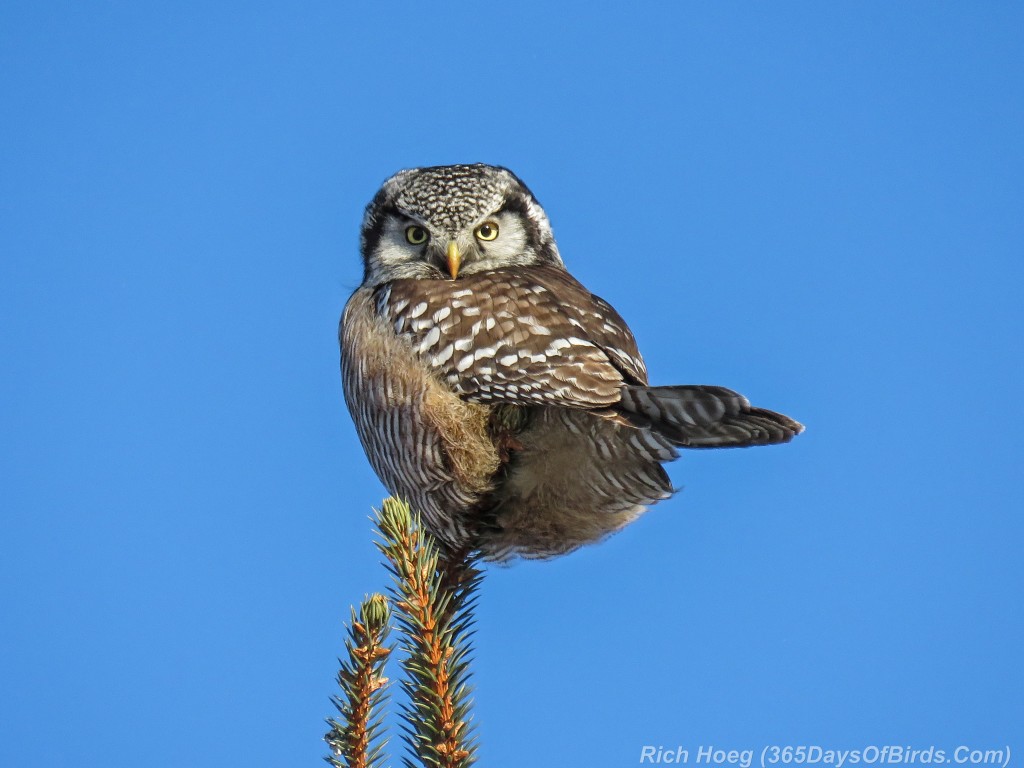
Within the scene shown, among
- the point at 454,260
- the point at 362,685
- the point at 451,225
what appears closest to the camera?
the point at 362,685

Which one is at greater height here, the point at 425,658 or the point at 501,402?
the point at 501,402

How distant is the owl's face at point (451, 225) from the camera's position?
4273 mm

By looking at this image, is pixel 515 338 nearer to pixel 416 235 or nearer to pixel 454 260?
pixel 454 260

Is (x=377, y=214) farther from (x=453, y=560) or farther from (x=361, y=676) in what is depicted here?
(x=361, y=676)

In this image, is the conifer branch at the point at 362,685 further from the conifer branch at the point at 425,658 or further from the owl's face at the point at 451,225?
the owl's face at the point at 451,225

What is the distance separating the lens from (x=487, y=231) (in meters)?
4.45

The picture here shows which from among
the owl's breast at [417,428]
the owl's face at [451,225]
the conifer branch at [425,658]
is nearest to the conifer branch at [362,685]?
the conifer branch at [425,658]

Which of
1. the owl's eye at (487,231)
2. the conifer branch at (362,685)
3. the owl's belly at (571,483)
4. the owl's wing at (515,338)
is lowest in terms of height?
the conifer branch at (362,685)

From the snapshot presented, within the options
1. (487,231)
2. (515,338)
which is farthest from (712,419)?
(487,231)

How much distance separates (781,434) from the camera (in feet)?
8.66

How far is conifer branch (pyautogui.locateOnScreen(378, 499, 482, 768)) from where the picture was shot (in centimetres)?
266

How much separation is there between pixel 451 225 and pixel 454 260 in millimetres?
191

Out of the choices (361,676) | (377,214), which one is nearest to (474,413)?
(361,676)

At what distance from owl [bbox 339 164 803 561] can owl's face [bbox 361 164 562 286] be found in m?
0.01
